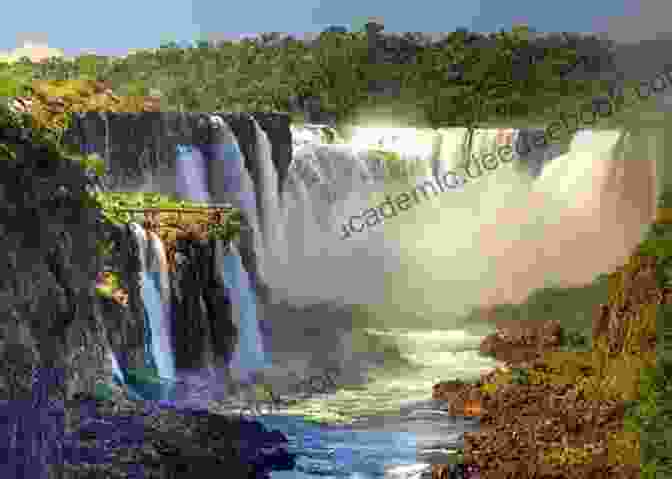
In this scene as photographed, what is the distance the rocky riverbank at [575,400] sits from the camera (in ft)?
63.0

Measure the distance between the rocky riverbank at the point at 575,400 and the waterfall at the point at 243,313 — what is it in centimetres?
457

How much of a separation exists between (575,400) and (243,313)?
855 centimetres

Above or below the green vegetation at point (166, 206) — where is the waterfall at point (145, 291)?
below

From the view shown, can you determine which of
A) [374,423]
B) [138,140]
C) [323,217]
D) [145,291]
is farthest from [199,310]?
[323,217]

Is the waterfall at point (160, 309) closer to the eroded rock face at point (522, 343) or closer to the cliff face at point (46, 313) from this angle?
the cliff face at point (46, 313)

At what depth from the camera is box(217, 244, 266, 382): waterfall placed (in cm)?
2745

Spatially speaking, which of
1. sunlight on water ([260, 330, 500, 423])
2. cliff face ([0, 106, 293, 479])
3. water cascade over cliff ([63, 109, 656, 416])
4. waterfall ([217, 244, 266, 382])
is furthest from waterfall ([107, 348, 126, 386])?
waterfall ([217, 244, 266, 382])

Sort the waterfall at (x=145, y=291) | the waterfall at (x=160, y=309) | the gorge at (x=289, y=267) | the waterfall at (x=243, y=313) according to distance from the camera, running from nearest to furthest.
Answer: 1. the gorge at (x=289, y=267)
2. the waterfall at (x=145, y=291)
3. the waterfall at (x=160, y=309)
4. the waterfall at (x=243, y=313)

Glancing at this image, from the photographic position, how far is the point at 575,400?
22.9 metres

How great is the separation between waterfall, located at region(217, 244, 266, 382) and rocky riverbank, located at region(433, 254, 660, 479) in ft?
15.0

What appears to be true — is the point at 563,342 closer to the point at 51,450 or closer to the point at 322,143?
the point at 322,143

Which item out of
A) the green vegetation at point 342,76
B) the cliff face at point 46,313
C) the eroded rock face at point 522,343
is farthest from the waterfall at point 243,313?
the green vegetation at point 342,76

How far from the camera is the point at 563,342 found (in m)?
32.4

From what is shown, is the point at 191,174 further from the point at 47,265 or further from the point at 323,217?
the point at 47,265
